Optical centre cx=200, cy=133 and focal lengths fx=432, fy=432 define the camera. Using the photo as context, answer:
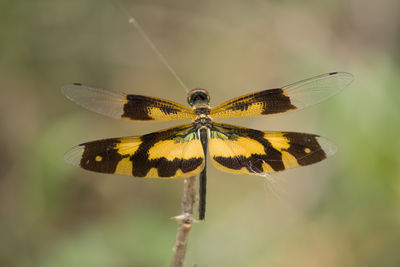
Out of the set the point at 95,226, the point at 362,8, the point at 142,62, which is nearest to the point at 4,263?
the point at 95,226

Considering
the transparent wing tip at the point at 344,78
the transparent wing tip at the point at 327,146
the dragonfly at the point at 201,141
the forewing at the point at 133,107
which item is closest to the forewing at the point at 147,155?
the dragonfly at the point at 201,141

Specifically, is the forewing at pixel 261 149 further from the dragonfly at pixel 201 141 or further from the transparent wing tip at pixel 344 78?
the transparent wing tip at pixel 344 78

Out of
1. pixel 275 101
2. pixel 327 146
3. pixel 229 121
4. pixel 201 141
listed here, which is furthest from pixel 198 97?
pixel 229 121

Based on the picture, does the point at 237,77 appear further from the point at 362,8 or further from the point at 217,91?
the point at 362,8

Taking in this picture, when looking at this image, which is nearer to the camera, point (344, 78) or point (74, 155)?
point (74, 155)

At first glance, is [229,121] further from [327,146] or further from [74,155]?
[74,155]

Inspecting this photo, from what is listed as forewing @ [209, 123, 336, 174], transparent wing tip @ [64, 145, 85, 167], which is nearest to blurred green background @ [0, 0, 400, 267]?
forewing @ [209, 123, 336, 174]

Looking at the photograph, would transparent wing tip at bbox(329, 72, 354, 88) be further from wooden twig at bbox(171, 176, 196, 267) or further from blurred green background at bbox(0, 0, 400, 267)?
wooden twig at bbox(171, 176, 196, 267)
